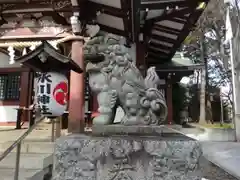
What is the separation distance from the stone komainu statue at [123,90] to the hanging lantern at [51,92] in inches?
39.5

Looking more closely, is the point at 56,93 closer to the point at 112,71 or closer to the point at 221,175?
the point at 112,71

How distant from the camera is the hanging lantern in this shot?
3795 millimetres

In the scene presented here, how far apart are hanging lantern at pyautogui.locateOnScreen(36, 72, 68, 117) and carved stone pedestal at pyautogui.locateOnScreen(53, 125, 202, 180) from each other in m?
1.57

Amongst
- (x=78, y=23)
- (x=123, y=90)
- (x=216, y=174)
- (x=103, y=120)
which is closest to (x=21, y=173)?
(x=103, y=120)

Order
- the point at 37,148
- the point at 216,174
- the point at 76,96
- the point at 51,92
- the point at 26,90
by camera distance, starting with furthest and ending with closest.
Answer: the point at 26,90, the point at 216,174, the point at 76,96, the point at 37,148, the point at 51,92

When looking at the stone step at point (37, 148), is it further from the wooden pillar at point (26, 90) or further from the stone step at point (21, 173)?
the wooden pillar at point (26, 90)

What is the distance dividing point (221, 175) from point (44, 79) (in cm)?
570

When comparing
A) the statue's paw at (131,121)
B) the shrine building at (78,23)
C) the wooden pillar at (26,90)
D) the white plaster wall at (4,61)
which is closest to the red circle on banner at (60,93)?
the shrine building at (78,23)

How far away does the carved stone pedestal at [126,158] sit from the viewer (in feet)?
7.68

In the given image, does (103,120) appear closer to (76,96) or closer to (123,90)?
(123,90)

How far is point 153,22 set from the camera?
924cm

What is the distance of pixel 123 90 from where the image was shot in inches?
115

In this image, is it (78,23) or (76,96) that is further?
(76,96)

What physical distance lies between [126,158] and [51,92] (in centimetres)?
200
